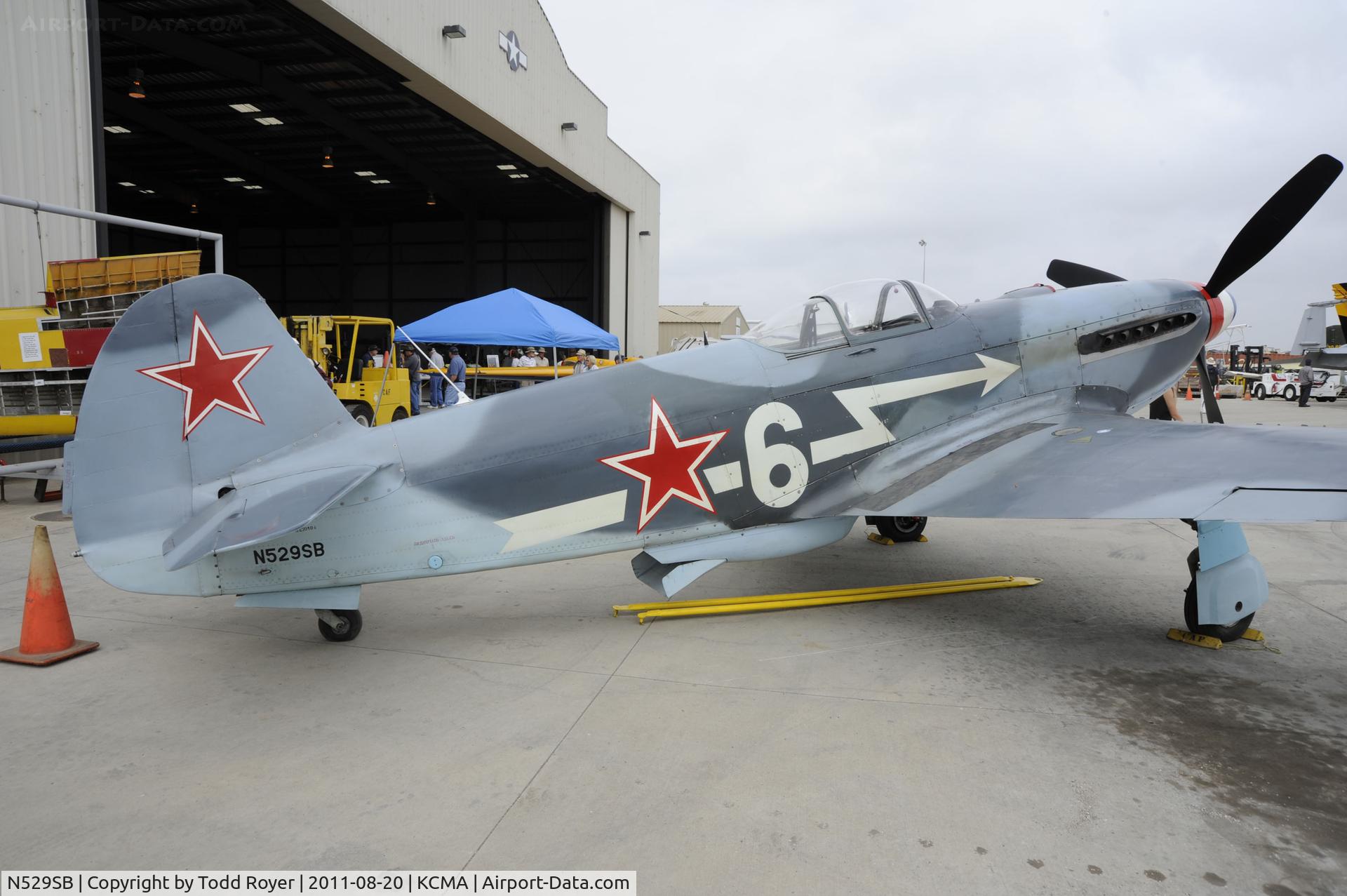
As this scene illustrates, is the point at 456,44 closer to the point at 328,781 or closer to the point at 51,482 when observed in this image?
the point at 51,482

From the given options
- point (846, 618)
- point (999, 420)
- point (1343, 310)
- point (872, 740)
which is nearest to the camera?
point (872, 740)

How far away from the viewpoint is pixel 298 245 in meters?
42.5

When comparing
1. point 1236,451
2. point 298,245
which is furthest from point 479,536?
point 298,245

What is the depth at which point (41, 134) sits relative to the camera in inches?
358

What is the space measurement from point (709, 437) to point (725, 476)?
0.88 ft

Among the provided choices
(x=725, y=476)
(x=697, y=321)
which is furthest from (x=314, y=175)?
(x=697, y=321)

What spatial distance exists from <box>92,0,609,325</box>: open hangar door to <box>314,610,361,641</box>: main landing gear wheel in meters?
8.33

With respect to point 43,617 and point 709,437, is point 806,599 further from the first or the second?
point 43,617

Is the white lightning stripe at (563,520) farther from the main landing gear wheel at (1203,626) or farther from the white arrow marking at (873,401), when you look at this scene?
the main landing gear wheel at (1203,626)

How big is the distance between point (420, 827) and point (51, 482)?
1012 centimetres

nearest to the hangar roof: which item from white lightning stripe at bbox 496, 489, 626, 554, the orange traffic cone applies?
the orange traffic cone

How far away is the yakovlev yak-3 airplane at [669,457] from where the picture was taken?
13.0 feet

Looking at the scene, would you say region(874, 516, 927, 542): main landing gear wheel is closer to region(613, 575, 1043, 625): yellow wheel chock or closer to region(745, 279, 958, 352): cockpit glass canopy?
region(613, 575, 1043, 625): yellow wheel chock

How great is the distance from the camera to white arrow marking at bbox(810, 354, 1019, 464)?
17.0 ft
